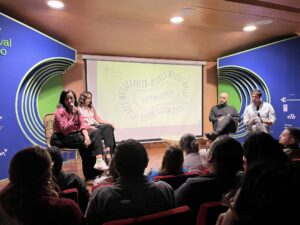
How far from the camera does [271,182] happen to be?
651 millimetres

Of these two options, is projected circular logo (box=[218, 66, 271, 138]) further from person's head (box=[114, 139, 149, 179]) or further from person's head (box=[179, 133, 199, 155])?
person's head (box=[114, 139, 149, 179])

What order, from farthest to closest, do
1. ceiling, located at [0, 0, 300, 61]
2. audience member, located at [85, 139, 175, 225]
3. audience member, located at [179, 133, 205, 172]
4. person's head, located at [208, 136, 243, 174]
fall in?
ceiling, located at [0, 0, 300, 61]
audience member, located at [179, 133, 205, 172]
person's head, located at [208, 136, 243, 174]
audience member, located at [85, 139, 175, 225]

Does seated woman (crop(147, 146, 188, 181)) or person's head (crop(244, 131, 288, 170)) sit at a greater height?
person's head (crop(244, 131, 288, 170))

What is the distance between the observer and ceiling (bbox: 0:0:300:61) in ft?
11.3

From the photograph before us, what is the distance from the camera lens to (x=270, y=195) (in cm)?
64

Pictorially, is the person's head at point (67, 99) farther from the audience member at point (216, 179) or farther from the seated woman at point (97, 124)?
the audience member at point (216, 179)

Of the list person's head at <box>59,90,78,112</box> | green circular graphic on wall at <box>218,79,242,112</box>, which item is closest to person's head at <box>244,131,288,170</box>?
person's head at <box>59,90,78,112</box>

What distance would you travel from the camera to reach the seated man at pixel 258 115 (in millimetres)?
4750

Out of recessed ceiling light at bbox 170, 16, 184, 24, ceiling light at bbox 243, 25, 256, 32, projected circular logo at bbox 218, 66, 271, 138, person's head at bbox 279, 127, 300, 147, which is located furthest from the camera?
projected circular logo at bbox 218, 66, 271, 138

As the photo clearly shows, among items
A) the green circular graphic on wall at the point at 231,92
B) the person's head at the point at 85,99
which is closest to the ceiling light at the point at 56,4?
the person's head at the point at 85,99

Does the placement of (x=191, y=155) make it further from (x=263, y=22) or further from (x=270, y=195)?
(x=263, y=22)

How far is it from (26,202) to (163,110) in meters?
5.37

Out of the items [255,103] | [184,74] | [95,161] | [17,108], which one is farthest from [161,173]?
[184,74]

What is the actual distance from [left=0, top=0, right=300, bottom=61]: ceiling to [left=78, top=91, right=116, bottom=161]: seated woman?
4.03 ft
